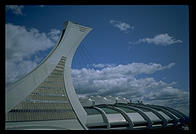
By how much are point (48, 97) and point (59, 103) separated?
3.63 feet

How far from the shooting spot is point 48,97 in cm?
1753

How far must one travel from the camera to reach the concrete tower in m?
15.4

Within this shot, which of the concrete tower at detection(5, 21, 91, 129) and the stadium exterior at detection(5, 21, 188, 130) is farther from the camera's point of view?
the stadium exterior at detection(5, 21, 188, 130)

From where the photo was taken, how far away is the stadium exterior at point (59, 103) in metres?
15.6

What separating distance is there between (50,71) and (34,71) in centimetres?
155

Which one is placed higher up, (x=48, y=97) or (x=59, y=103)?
(x=48, y=97)

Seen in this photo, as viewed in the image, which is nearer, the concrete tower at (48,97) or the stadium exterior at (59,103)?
the concrete tower at (48,97)

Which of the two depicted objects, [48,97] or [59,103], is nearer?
[48,97]

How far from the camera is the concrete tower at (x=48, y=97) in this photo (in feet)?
50.5

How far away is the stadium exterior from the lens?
15.6m

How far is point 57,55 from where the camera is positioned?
21016 millimetres
